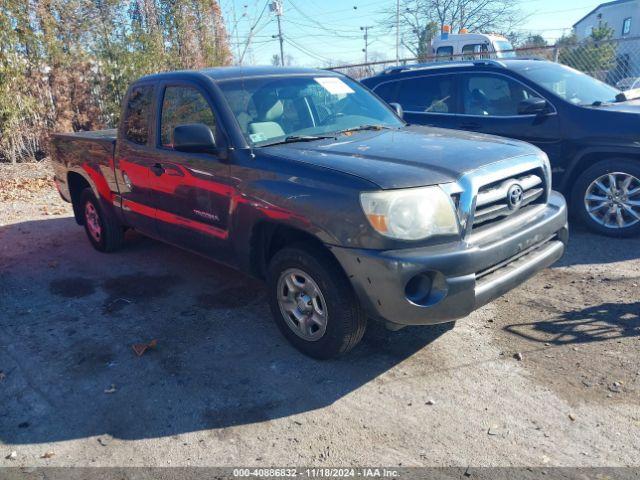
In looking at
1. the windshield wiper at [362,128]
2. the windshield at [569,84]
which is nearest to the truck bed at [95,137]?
the windshield wiper at [362,128]

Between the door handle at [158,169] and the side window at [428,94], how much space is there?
3.57 meters

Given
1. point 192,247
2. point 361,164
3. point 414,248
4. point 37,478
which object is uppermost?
point 361,164

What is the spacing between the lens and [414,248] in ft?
9.70

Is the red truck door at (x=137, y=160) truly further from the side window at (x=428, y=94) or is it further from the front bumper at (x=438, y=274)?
the side window at (x=428, y=94)

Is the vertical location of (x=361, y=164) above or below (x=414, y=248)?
above

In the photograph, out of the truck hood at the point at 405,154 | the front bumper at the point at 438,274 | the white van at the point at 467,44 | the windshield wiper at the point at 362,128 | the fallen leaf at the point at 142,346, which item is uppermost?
the white van at the point at 467,44

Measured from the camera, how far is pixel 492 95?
248 inches

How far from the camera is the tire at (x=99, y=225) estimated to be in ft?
19.0

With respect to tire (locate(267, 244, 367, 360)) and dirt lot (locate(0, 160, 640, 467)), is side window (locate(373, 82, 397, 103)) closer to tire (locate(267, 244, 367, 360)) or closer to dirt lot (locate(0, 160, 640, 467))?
dirt lot (locate(0, 160, 640, 467))

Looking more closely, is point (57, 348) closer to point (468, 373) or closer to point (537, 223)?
point (468, 373)

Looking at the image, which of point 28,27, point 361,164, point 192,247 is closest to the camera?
point 361,164

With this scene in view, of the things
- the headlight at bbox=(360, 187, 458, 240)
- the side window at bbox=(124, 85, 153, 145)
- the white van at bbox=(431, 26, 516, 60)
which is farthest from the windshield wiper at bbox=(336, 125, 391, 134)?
the white van at bbox=(431, 26, 516, 60)

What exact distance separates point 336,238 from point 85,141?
3.88 meters

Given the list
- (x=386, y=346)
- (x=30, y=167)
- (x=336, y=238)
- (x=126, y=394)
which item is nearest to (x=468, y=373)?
(x=386, y=346)
